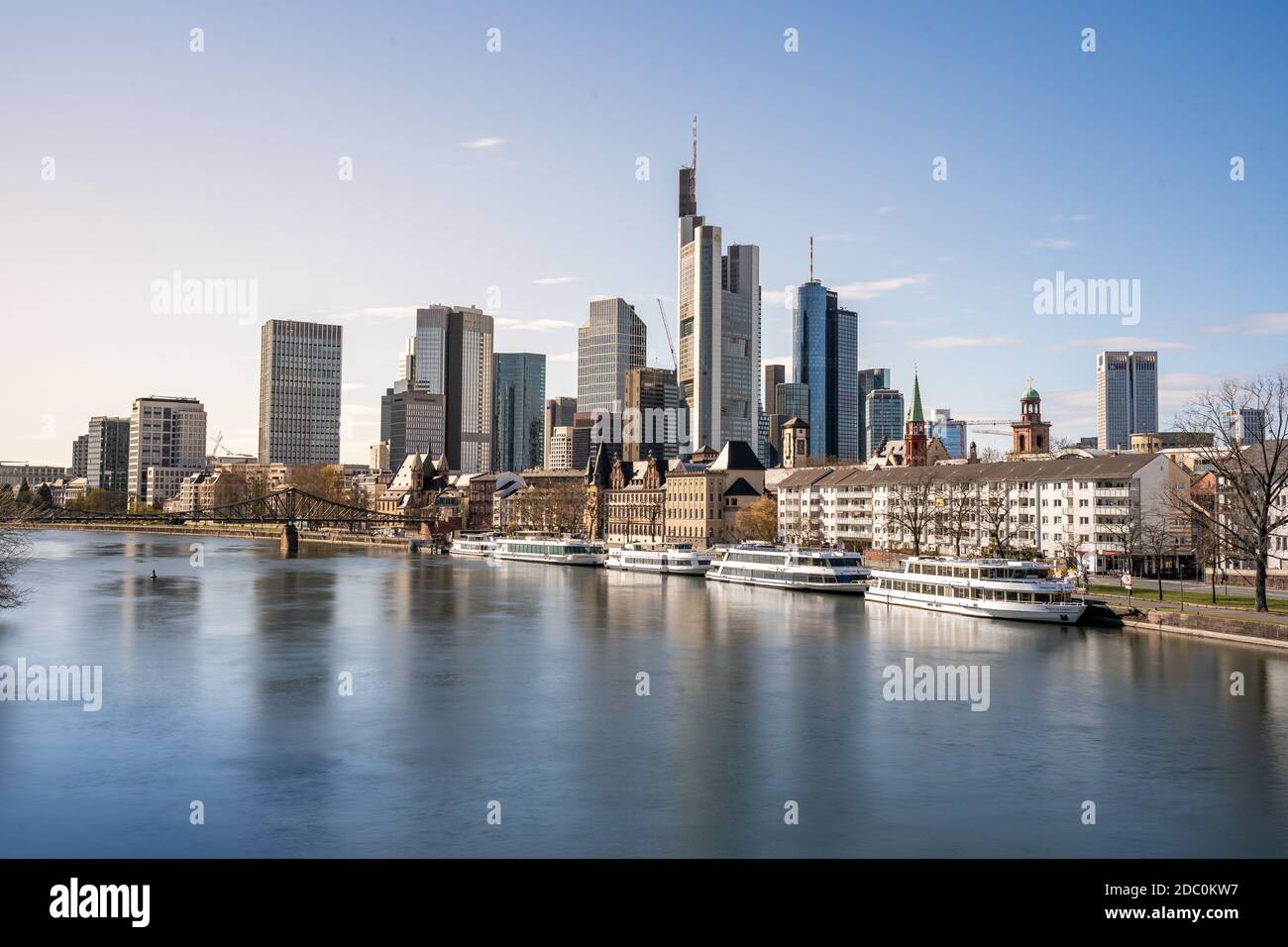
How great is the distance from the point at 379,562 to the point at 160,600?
62.7 m

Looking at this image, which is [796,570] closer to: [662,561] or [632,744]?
[662,561]

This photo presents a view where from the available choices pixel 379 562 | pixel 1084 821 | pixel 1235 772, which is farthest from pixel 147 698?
pixel 379 562

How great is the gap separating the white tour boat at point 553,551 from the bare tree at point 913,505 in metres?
36.5

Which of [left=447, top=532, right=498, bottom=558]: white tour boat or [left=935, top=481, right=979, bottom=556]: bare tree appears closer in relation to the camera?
[left=935, top=481, right=979, bottom=556]: bare tree

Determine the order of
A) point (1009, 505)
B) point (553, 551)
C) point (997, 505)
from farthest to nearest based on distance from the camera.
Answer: point (553, 551) < point (1009, 505) < point (997, 505)

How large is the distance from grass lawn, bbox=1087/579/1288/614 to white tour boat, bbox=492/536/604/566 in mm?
71234

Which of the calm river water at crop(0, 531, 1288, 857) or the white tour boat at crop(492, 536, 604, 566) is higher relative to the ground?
the white tour boat at crop(492, 536, 604, 566)

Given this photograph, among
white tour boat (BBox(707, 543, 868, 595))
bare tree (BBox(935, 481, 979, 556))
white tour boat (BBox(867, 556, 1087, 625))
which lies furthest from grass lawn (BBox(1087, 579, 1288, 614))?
bare tree (BBox(935, 481, 979, 556))

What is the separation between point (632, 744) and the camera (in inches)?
1443

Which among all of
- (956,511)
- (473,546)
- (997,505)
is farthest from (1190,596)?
(473,546)

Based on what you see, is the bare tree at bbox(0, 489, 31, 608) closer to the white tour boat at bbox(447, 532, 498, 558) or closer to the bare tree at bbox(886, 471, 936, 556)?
the white tour boat at bbox(447, 532, 498, 558)

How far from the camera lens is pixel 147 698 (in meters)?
44.5

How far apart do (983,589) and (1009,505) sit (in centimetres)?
4617

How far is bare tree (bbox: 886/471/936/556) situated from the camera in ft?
393
